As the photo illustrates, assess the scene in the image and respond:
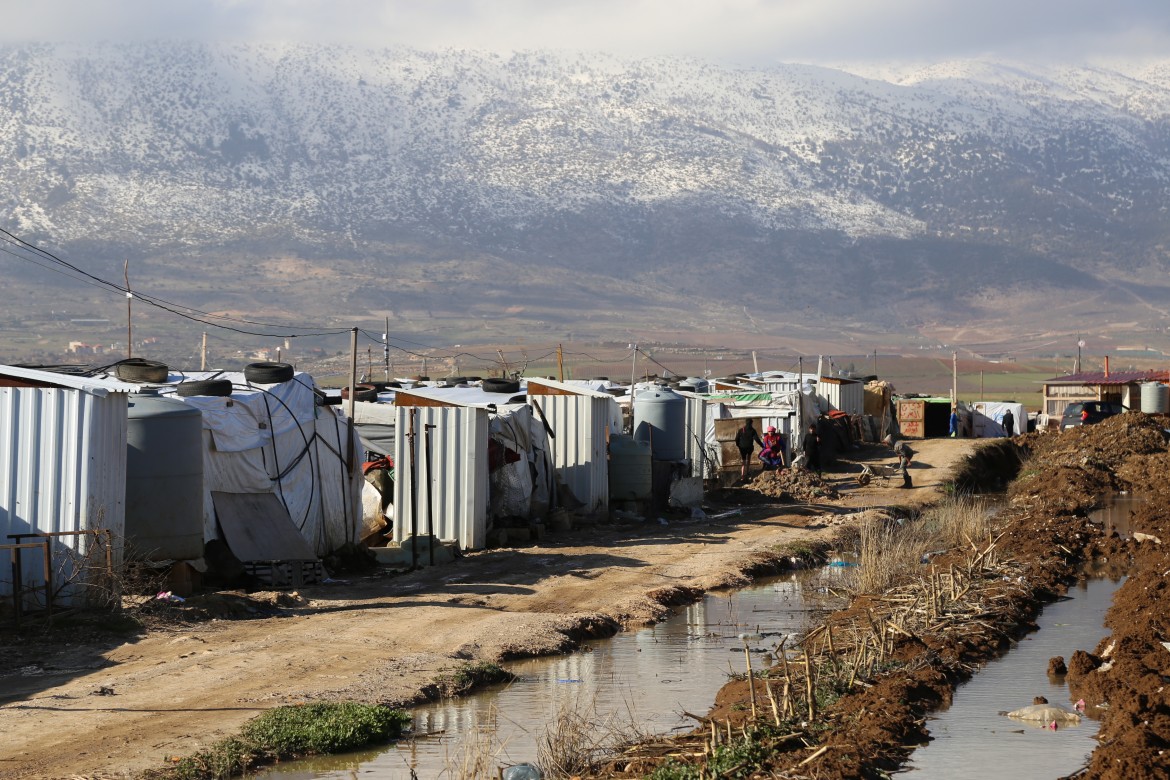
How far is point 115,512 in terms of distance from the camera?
14055 mm

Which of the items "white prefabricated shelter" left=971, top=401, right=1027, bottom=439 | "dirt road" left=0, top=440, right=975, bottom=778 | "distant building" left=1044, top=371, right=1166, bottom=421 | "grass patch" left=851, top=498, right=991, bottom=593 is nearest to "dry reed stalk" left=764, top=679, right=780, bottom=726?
"dirt road" left=0, top=440, right=975, bottom=778

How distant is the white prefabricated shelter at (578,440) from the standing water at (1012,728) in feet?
33.2

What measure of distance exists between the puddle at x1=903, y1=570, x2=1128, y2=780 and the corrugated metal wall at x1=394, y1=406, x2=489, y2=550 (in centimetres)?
794

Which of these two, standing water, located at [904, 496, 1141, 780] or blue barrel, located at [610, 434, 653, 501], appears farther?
blue barrel, located at [610, 434, 653, 501]

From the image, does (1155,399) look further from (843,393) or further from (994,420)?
(843,393)

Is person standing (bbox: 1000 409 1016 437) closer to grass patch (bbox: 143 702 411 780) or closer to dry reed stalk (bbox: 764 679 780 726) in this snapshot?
dry reed stalk (bbox: 764 679 780 726)

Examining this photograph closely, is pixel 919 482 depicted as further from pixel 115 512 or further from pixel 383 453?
pixel 115 512

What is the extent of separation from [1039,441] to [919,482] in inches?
426

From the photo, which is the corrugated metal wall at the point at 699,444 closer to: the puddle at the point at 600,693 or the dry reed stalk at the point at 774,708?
the puddle at the point at 600,693

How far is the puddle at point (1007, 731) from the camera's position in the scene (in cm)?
940

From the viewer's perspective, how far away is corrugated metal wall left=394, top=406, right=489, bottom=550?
19.4 metres

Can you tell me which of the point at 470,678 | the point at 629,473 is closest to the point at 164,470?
the point at 470,678

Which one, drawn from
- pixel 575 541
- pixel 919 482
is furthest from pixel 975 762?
pixel 919 482

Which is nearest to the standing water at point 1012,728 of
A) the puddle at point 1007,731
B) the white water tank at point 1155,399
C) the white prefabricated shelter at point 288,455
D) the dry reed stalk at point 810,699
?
the puddle at point 1007,731
